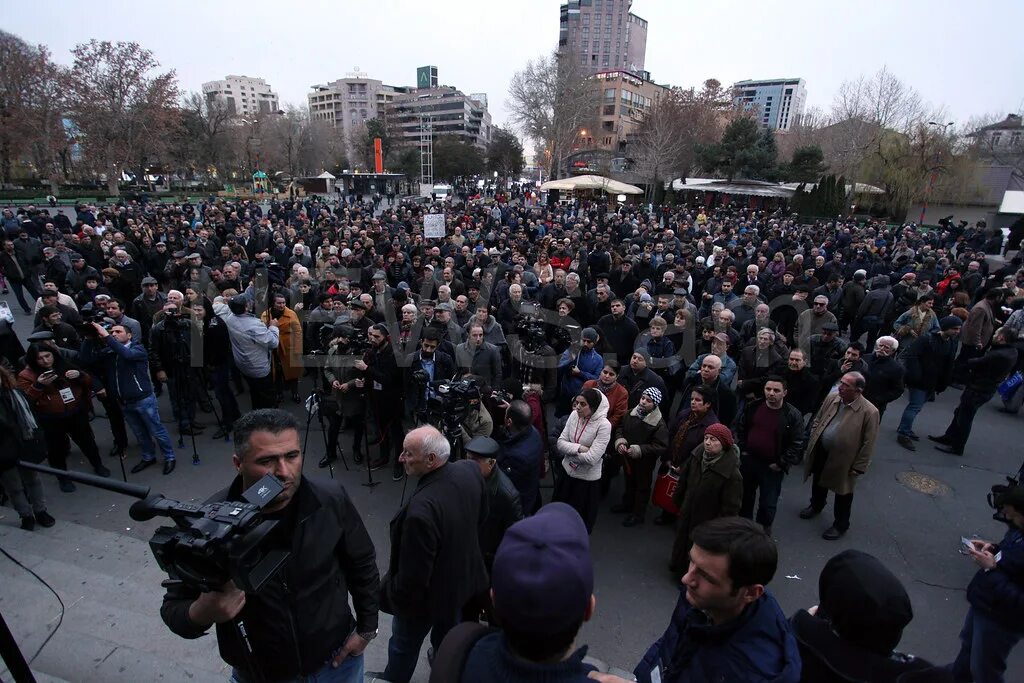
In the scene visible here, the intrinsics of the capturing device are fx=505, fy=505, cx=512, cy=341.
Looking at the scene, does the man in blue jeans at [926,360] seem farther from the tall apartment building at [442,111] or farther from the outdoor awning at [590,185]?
the tall apartment building at [442,111]

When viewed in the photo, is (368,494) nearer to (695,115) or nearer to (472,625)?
(472,625)

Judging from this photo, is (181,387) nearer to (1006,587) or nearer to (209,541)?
(209,541)

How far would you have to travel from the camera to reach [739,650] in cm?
164

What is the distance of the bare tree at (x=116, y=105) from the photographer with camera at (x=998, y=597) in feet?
164

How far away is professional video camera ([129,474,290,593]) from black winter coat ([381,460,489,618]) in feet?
3.41

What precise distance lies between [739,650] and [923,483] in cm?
560

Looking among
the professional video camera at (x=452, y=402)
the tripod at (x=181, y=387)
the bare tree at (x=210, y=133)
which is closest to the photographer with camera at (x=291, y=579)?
the professional video camera at (x=452, y=402)

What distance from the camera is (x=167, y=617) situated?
1748 millimetres

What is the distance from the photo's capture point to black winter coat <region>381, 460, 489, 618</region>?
8.23 feet

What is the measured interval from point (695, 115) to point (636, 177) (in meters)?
9.89

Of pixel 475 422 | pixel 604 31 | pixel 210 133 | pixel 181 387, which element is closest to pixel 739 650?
pixel 475 422

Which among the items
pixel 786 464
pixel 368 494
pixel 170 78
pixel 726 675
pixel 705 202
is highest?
pixel 170 78

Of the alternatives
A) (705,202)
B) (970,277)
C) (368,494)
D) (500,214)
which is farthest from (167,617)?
(705,202)

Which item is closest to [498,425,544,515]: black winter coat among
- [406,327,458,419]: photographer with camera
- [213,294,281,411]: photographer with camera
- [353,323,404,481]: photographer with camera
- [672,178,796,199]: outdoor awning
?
[406,327,458,419]: photographer with camera
